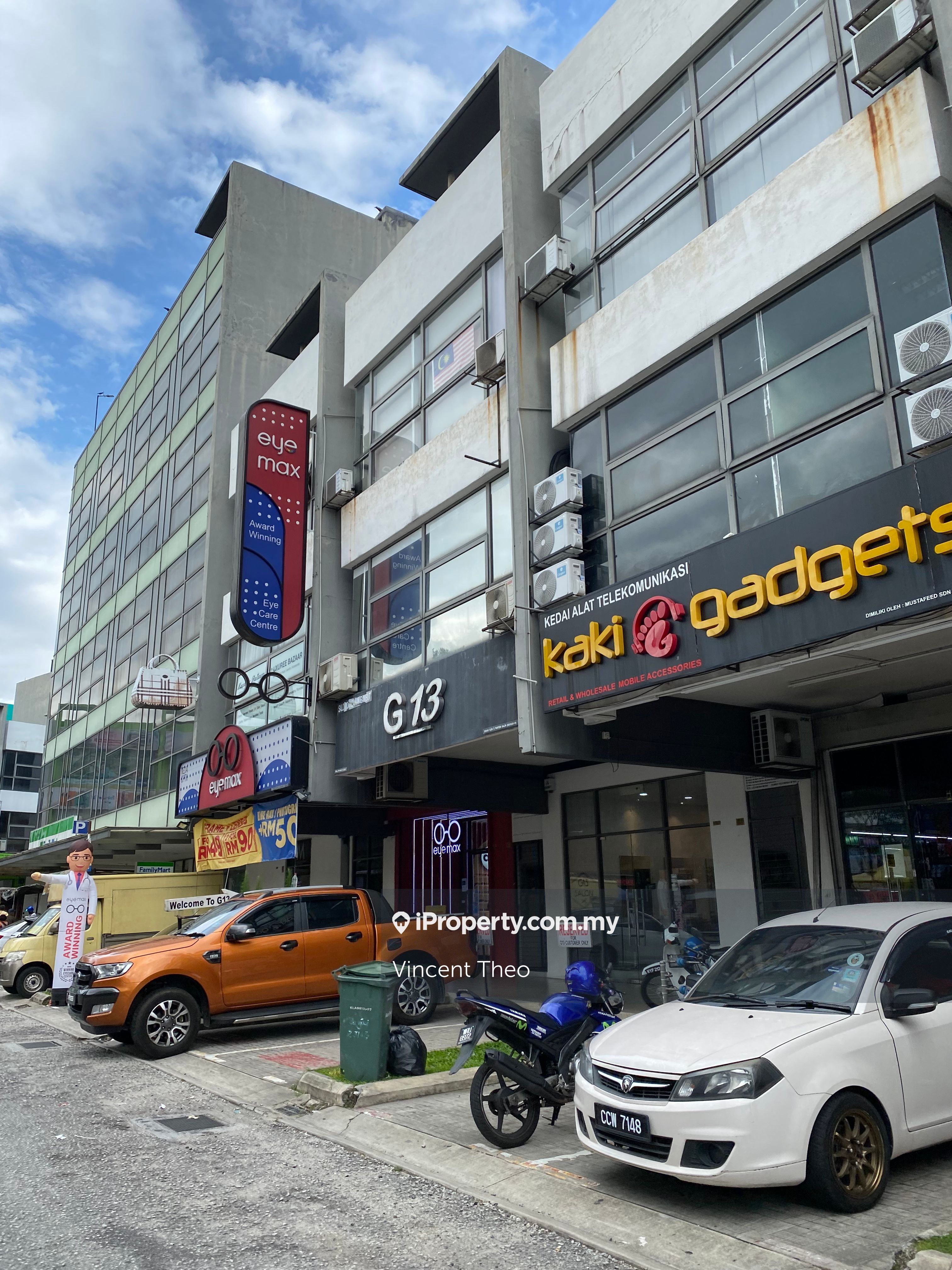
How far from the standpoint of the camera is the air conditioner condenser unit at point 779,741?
11.5 m

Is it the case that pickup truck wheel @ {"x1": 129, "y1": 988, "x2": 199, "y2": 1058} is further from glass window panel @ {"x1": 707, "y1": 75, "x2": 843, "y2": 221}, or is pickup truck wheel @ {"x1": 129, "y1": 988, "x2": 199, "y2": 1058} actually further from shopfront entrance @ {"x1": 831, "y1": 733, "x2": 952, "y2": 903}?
glass window panel @ {"x1": 707, "y1": 75, "x2": 843, "y2": 221}

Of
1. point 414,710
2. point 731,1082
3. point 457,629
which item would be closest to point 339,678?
point 414,710

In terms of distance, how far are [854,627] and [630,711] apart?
3.66 m

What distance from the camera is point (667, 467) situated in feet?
35.3

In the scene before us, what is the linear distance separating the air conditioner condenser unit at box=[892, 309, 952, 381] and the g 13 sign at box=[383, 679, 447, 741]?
24.2 feet

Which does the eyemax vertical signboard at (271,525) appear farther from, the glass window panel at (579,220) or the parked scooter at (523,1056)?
the parked scooter at (523,1056)

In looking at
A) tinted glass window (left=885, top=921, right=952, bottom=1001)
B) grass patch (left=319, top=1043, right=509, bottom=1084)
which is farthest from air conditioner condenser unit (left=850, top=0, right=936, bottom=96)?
grass patch (left=319, top=1043, right=509, bottom=1084)

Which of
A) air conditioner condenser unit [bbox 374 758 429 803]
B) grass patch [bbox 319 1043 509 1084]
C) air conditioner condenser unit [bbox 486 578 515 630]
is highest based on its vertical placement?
air conditioner condenser unit [bbox 486 578 515 630]

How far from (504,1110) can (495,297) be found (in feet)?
37.7

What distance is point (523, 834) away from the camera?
17203mm

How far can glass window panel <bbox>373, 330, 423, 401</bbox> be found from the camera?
54.7 ft

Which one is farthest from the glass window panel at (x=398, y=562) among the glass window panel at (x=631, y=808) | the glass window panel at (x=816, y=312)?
the glass window panel at (x=816, y=312)

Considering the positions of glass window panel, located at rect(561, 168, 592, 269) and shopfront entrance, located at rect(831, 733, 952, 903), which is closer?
shopfront entrance, located at rect(831, 733, 952, 903)

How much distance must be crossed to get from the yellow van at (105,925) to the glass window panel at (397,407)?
1034 centimetres
